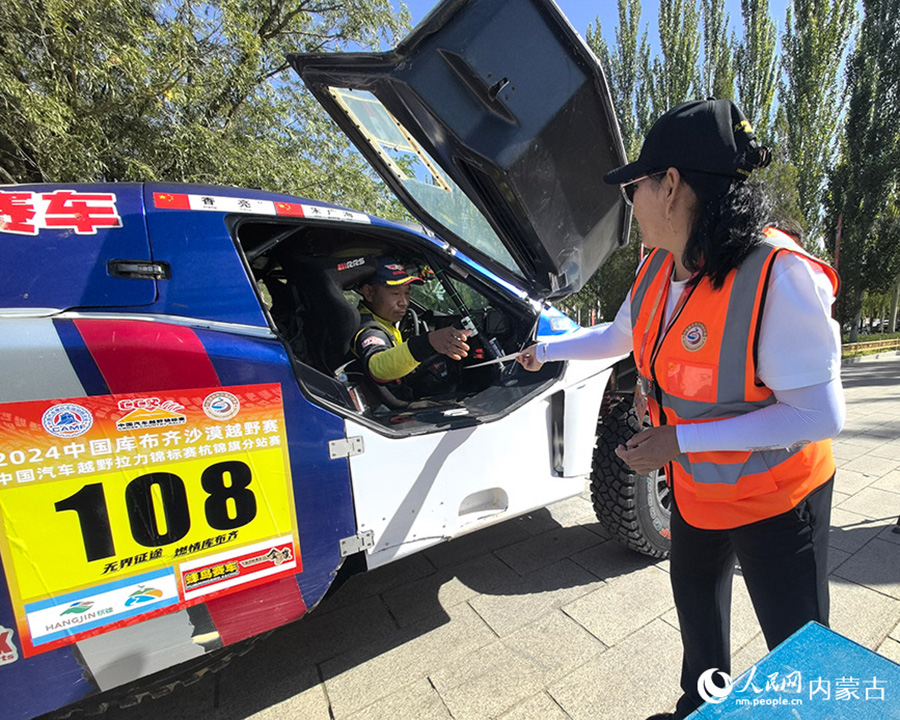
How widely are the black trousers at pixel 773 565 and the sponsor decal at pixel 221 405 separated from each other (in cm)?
136

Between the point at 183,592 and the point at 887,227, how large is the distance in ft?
78.4

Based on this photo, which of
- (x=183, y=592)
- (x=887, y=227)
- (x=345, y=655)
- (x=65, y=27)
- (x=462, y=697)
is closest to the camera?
(x=183, y=592)

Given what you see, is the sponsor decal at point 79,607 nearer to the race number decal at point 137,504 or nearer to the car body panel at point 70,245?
the race number decal at point 137,504

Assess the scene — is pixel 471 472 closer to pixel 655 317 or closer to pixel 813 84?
pixel 655 317

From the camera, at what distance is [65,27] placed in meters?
4.66

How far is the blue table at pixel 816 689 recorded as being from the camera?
557 millimetres

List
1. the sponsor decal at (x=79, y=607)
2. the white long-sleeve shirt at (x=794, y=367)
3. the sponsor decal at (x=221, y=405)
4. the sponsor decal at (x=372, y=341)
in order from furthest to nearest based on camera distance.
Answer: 1. the sponsor decal at (x=372, y=341)
2. the sponsor decal at (x=221, y=405)
3. the sponsor decal at (x=79, y=607)
4. the white long-sleeve shirt at (x=794, y=367)

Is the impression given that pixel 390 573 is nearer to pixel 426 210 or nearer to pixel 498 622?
pixel 498 622

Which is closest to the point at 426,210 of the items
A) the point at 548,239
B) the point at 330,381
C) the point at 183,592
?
the point at 548,239

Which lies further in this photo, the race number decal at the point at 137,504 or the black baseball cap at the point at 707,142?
the race number decal at the point at 137,504

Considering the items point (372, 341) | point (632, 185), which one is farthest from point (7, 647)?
point (632, 185)

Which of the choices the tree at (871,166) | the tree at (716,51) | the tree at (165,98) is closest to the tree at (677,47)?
the tree at (716,51)

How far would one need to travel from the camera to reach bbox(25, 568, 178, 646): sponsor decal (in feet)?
3.85
